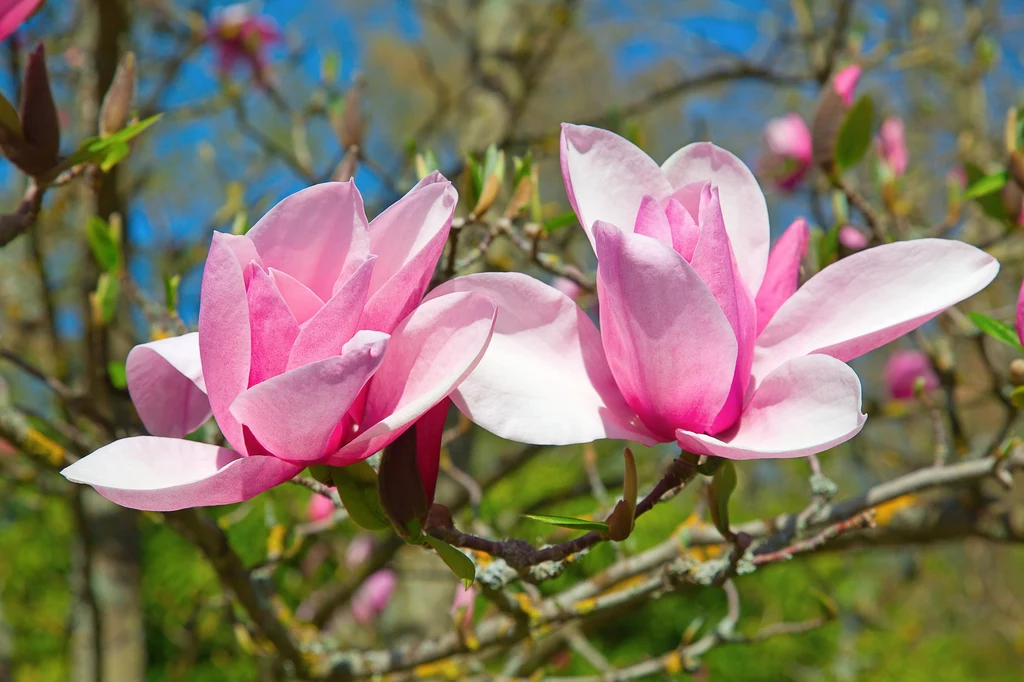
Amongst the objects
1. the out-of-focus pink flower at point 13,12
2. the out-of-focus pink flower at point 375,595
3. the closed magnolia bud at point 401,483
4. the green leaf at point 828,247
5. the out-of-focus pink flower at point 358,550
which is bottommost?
the out-of-focus pink flower at point 375,595

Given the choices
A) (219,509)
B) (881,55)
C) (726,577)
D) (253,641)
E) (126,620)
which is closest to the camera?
(726,577)

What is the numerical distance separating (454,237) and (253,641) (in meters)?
0.68

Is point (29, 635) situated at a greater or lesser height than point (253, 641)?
lesser

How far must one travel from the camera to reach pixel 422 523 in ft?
1.51

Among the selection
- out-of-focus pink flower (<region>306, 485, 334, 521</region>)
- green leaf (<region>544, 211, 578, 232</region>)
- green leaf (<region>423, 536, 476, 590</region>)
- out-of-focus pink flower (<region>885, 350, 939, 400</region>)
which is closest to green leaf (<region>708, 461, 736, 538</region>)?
green leaf (<region>423, 536, 476, 590</region>)

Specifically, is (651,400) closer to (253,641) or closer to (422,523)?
(422,523)

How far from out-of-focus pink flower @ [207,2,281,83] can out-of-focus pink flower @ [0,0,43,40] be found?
1.59m

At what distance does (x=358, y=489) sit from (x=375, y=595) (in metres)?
2.40

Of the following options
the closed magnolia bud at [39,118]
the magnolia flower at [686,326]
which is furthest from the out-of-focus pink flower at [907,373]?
the closed magnolia bud at [39,118]

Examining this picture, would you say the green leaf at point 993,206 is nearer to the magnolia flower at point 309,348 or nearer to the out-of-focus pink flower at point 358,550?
the magnolia flower at point 309,348

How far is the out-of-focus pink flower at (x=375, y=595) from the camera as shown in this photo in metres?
2.63

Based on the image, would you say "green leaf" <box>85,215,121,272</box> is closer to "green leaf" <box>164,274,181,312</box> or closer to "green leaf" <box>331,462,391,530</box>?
"green leaf" <box>164,274,181,312</box>

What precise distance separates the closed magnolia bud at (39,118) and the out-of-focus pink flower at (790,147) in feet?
3.90

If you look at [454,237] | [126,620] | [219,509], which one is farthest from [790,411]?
[126,620]
